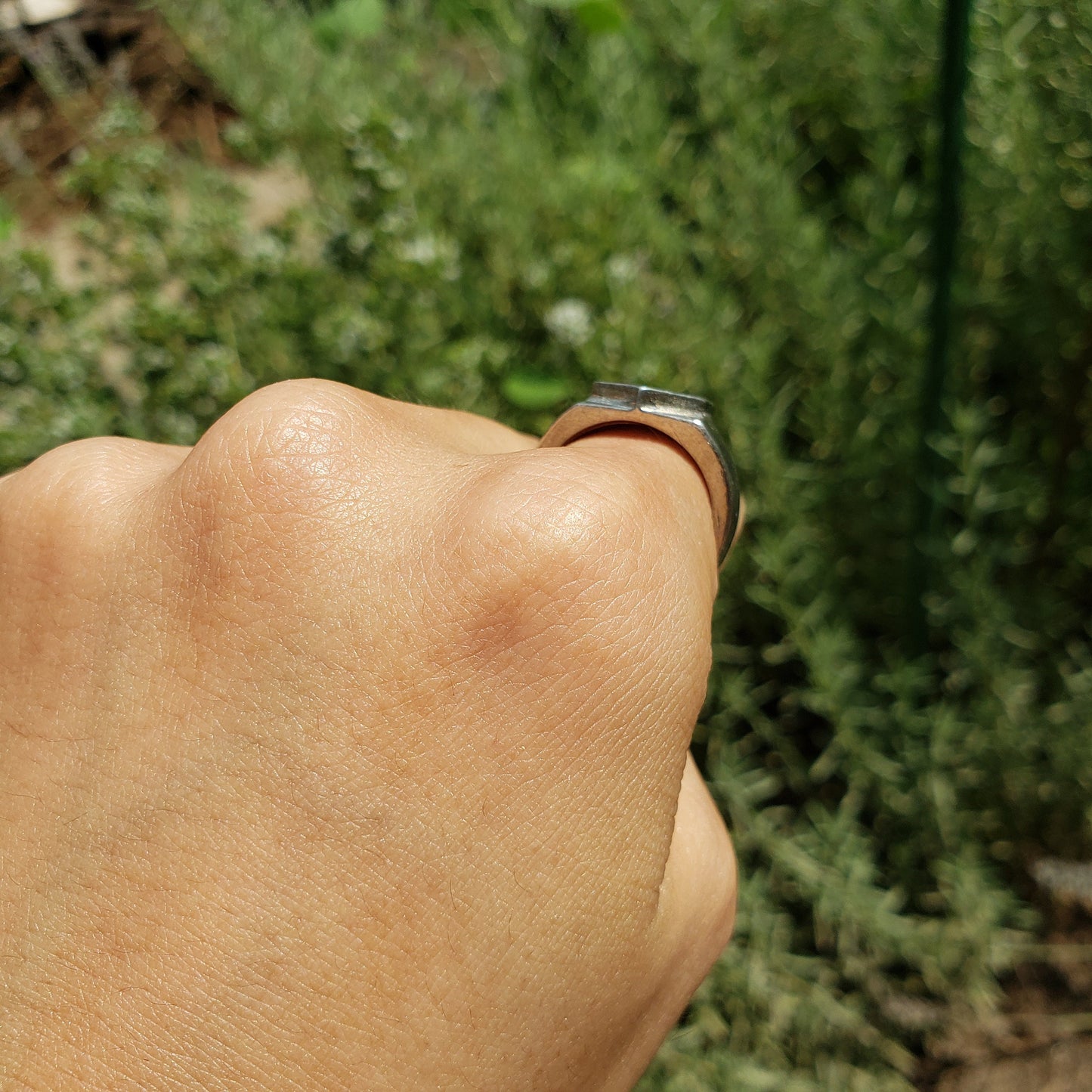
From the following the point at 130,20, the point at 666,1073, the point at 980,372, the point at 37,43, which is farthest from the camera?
the point at 130,20

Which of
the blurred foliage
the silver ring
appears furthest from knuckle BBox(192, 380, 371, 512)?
the blurred foliage

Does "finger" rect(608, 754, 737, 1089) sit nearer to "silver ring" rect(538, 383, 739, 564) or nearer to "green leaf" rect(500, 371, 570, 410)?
"silver ring" rect(538, 383, 739, 564)

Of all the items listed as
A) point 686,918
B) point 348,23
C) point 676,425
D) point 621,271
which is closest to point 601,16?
point 348,23

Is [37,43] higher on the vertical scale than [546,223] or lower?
higher

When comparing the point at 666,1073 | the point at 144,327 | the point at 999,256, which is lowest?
the point at 666,1073

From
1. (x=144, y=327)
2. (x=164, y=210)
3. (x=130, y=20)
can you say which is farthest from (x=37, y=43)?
(x=144, y=327)

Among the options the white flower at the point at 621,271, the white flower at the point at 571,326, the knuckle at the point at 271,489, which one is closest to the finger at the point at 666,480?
the knuckle at the point at 271,489

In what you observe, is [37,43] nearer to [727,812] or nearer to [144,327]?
[144,327]
